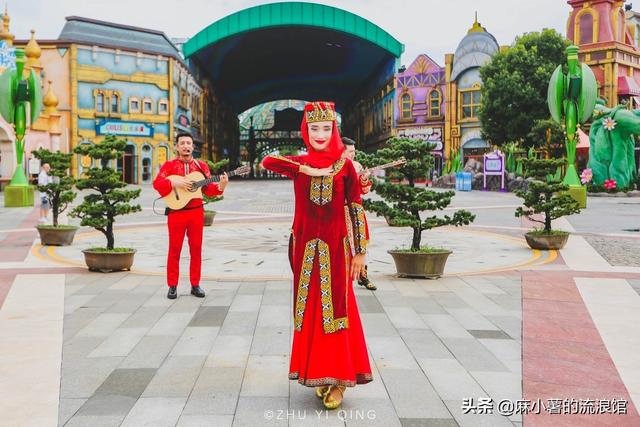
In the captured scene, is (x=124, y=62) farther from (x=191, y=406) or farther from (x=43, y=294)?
(x=191, y=406)

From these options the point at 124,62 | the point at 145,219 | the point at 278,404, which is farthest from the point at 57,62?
the point at 278,404

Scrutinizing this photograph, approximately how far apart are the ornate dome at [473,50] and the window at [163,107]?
65.7 feet

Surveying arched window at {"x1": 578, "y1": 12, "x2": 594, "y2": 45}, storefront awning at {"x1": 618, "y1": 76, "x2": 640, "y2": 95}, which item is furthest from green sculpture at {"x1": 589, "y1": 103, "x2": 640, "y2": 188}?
arched window at {"x1": 578, "y1": 12, "x2": 594, "y2": 45}

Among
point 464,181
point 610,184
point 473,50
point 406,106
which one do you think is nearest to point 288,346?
point 610,184

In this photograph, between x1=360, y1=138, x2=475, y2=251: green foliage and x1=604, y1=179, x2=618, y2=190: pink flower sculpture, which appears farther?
x1=604, y1=179, x2=618, y2=190: pink flower sculpture

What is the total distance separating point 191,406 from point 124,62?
39.2 meters

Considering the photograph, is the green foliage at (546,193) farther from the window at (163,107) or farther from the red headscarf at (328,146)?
the window at (163,107)

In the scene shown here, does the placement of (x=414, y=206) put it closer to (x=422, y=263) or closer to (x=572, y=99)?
(x=422, y=263)

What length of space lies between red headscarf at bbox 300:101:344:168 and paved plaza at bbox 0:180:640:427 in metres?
1.47

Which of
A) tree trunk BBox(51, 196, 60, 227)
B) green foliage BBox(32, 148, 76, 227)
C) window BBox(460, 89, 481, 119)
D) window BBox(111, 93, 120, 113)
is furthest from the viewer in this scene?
window BBox(460, 89, 481, 119)

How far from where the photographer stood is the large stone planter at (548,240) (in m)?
10.9

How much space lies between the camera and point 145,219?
16.8 metres

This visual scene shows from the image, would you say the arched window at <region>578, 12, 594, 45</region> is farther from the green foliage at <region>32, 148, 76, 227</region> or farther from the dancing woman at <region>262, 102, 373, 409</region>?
the dancing woman at <region>262, 102, 373, 409</region>

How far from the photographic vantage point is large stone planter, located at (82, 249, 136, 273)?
8.31 meters
